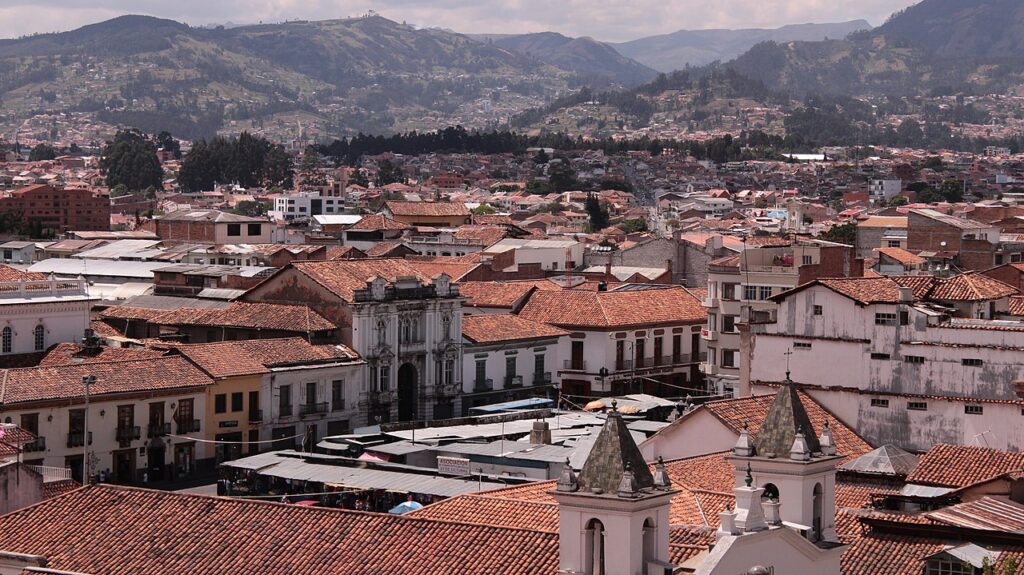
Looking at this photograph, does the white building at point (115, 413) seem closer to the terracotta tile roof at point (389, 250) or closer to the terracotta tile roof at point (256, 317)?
the terracotta tile roof at point (256, 317)

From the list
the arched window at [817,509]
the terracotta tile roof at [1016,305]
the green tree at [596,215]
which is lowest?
the green tree at [596,215]

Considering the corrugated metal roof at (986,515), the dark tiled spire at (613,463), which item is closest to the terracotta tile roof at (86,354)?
the corrugated metal roof at (986,515)

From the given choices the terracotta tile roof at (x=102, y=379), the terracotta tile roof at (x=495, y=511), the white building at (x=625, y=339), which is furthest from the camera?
the white building at (x=625, y=339)

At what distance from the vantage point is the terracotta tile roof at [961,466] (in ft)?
102

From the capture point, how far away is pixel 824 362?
41281 mm

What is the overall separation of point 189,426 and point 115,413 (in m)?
2.76

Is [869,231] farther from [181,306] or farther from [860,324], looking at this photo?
[860,324]

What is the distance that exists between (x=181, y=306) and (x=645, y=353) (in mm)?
15624

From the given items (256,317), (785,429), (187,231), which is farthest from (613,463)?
(187,231)

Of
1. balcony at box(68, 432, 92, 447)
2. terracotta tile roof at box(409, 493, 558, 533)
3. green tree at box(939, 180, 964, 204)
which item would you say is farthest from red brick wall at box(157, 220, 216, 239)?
green tree at box(939, 180, 964, 204)

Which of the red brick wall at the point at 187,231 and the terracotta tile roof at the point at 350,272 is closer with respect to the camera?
the terracotta tile roof at the point at 350,272

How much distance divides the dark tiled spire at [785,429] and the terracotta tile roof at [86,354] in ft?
99.1

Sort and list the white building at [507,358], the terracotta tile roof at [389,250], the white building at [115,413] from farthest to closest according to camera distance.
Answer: the terracotta tile roof at [389,250], the white building at [507,358], the white building at [115,413]

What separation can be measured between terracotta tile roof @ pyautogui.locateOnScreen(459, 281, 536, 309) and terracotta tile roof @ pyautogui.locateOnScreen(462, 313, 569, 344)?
2960mm
